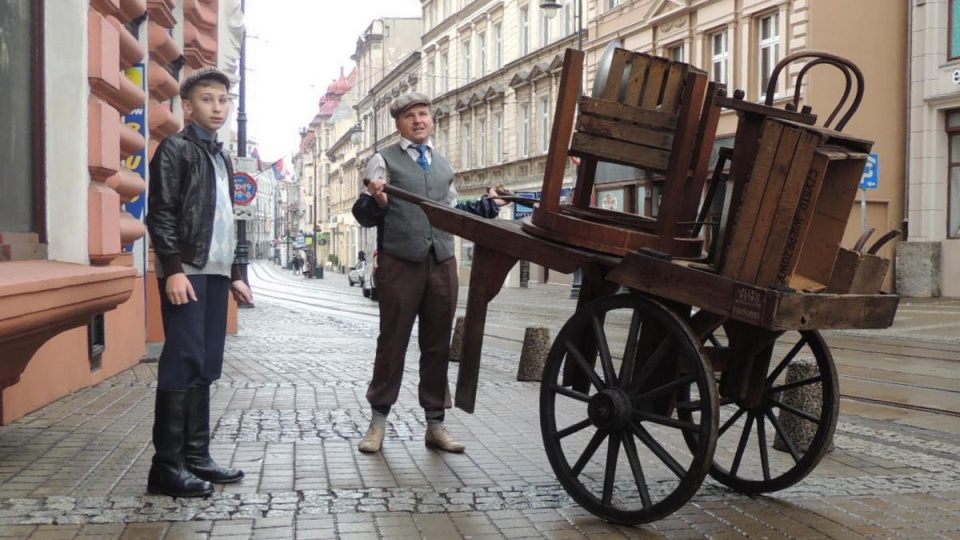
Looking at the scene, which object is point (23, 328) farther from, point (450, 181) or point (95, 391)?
point (95, 391)

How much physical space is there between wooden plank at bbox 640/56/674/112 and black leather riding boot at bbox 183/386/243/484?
2.44 m

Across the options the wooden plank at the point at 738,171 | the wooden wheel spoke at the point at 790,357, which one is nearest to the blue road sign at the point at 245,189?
the wooden wheel spoke at the point at 790,357

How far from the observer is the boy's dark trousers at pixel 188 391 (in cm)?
467

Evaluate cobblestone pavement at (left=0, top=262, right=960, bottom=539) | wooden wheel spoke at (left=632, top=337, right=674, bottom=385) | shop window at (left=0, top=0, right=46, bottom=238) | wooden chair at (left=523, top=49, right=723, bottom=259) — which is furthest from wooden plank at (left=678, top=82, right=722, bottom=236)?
shop window at (left=0, top=0, right=46, bottom=238)

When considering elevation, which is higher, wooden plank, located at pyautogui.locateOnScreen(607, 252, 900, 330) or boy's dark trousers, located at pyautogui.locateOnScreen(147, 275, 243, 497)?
wooden plank, located at pyautogui.locateOnScreen(607, 252, 900, 330)

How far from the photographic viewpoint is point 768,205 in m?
3.90

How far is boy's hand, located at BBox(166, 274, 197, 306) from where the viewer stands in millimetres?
4691

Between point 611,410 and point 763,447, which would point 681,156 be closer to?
point 611,410

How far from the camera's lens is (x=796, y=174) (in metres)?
3.83

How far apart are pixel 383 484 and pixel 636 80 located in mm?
2185

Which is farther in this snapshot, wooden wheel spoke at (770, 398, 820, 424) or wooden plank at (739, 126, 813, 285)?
wooden wheel spoke at (770, 398, 820, 424)

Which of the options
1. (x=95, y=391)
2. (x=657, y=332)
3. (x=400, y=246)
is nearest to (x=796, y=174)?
(x=657, y=332)

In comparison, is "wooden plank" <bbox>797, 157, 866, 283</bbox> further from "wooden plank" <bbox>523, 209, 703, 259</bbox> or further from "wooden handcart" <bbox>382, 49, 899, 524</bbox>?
"wooden plank" <bbox>523, 209, 703, 259</bbox>

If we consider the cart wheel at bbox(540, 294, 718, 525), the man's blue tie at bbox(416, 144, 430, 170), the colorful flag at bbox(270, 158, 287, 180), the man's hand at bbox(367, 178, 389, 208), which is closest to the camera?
the cart wheel at bbox(540, 294, 718, 525)
